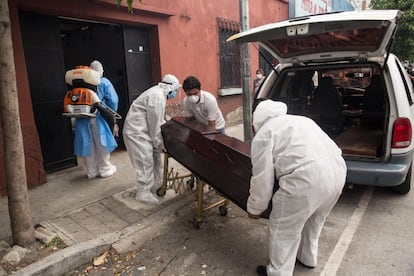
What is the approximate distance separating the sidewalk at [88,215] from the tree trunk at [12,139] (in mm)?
336

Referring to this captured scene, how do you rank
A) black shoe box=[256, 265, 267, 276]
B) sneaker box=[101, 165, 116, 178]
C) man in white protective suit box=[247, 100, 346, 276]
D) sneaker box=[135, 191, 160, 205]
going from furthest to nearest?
sneaker box=[101, 165, 116, 178] < sneaker box=[135, 191, 160, 205] < black shoe box=[256, 265, 267, 276] < man in white protective suit box=[247, 100, 346, 276]

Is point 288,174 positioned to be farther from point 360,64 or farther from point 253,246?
point 360,64

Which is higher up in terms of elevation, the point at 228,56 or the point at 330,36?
the point at 228,56

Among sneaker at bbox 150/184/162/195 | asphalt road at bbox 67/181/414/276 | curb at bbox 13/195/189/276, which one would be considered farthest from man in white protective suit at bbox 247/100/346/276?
sneaker at bbox 150/184/162/195

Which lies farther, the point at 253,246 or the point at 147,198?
the point at 147,198

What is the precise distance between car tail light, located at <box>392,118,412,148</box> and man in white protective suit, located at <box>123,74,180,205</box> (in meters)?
2.47

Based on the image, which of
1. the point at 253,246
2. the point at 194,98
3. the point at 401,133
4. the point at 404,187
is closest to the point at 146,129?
the point at 194,98

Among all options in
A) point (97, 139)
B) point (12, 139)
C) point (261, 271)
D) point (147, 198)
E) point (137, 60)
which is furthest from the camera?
point (137, 60)

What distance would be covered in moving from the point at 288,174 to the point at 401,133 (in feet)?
6.49

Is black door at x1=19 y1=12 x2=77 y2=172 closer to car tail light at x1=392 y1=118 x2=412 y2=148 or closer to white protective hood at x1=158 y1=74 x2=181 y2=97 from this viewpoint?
white protective hood at x1=158 y1=74 x2=181 y2=97

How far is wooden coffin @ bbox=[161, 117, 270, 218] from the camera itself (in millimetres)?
2695

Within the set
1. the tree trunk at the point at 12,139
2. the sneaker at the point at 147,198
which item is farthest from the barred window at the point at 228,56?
the tree trunk at the point at 12,139

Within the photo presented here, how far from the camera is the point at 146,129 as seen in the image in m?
Answer: 3.85

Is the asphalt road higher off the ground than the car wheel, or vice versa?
the car wheel
